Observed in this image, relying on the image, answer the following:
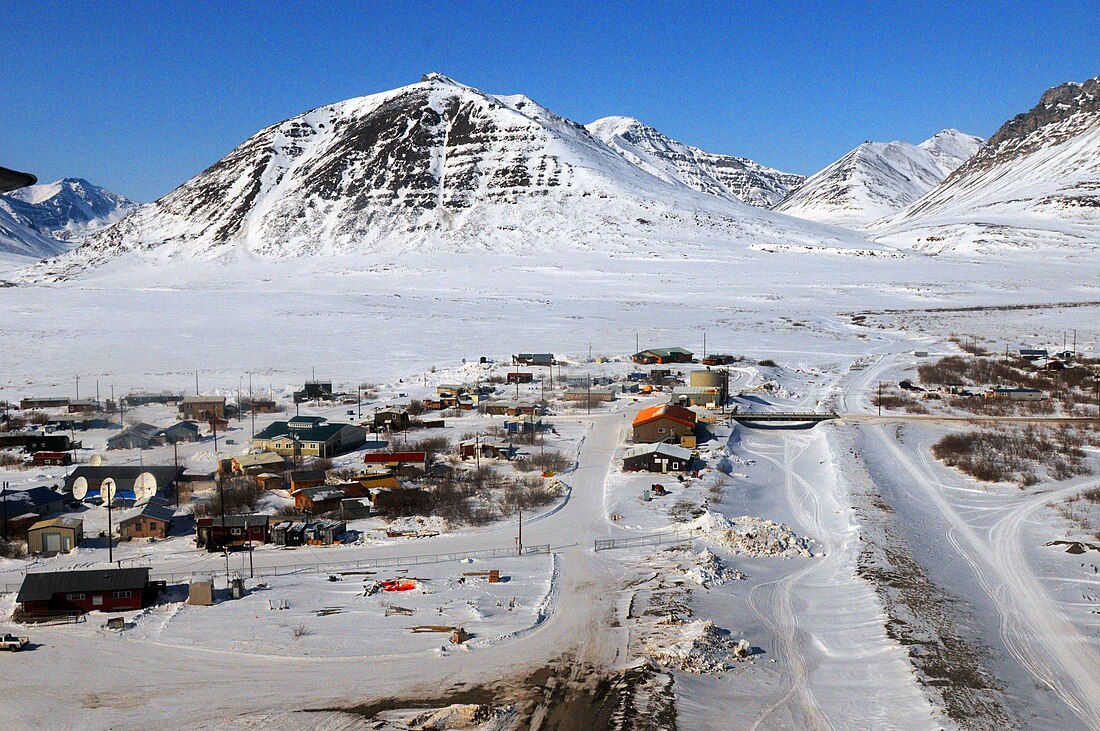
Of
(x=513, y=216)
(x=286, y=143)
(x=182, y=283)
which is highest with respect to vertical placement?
(x=286, y=143)

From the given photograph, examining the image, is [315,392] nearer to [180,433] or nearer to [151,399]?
[151,399]

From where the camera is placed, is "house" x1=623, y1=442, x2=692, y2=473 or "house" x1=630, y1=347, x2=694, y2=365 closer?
"house" x1=623, y1=442, x2=692, y2=473

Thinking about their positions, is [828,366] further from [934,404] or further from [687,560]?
[687,560]

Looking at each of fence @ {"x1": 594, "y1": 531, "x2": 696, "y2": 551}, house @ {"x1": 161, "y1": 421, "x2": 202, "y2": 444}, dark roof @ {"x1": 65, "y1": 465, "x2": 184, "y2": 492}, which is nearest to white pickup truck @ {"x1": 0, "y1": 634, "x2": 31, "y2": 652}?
dark roof @ {"x1": 65, "y1": 465, "x2": 184, "y2": 492}

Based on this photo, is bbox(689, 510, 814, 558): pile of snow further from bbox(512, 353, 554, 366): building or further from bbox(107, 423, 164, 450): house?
bbox(512, 353, 554, 366): building

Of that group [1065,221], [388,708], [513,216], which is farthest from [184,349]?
[1065,221]

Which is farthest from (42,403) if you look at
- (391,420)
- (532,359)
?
(532,359)
